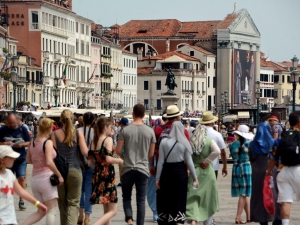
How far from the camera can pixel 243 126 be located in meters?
15.3

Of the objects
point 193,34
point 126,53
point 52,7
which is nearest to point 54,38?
point 52,7

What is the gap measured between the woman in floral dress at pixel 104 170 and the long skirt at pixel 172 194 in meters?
0.56

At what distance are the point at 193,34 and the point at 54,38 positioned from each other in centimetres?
5165

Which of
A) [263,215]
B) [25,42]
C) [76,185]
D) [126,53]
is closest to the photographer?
[76,185]

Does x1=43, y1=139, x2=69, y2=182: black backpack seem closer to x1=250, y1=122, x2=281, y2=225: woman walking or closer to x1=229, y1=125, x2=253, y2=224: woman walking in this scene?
x1=250, y1=122, x2=281, y2=225: woman walking

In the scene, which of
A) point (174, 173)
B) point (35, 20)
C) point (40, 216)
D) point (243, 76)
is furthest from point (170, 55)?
point (40, 216)

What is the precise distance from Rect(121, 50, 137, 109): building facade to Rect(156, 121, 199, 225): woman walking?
106 metres

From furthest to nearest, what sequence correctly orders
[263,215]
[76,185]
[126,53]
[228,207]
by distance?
[126,53]
[228,207]
[263,215]
[76,185]

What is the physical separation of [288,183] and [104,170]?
84.8 inches

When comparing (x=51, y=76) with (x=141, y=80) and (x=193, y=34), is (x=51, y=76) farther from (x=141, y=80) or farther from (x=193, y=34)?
(x=193, y=34)

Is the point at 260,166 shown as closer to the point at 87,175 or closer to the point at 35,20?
the point at 87,175

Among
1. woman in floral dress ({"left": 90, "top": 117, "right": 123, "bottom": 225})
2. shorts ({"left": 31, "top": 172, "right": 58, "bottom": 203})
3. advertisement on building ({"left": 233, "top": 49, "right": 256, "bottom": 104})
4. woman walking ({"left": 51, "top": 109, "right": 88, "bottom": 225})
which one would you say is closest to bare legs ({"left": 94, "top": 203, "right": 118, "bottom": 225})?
woman in floral dress ({"left": 90, "top": 117, "right": 123, "bottom": 225})

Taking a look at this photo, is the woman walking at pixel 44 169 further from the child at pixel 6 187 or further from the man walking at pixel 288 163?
the man walking at pixel 288 163

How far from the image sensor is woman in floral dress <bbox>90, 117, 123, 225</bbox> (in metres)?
13.2
